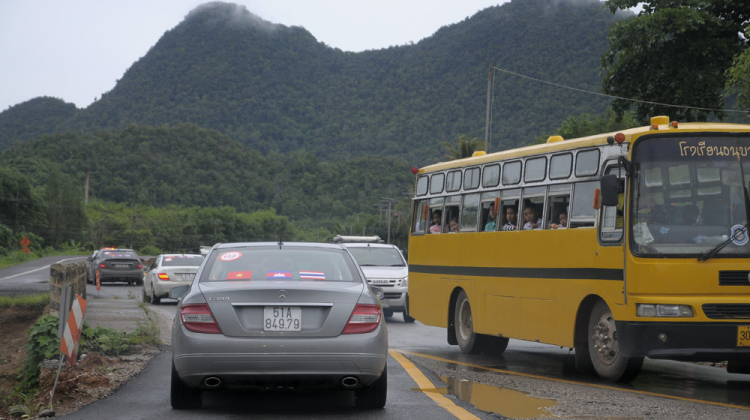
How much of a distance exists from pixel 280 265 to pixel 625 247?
143 inches

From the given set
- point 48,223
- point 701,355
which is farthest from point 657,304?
point 48,223

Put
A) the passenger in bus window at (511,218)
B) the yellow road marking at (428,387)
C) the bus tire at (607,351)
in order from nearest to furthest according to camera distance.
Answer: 1. the yellow road marking at (428,387)
2. the bus tire at (607,351)
3. the passenger in bus window at (511,218)

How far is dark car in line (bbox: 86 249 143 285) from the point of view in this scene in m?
39.2

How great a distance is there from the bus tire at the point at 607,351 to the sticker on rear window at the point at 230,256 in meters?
4.06

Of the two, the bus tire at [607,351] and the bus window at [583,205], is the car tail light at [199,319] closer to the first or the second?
the bus tire at [607,351]

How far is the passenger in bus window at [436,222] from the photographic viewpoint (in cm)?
1498

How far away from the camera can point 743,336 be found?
365 inches

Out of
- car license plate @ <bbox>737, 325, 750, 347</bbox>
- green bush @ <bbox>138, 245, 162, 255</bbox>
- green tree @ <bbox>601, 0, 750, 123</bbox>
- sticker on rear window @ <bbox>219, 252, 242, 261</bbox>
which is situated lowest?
car license plate @ <bbox>737, 325, 750, 347</bbox>

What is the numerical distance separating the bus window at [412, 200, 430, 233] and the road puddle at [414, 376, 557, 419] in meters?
5.70

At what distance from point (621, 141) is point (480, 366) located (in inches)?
136

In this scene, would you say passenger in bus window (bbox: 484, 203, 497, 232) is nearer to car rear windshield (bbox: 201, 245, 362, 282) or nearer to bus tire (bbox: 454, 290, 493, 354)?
bus tire (bbox: 454, 290, 493, 354)

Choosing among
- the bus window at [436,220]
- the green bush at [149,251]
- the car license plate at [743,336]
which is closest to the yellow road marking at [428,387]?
the bus window at [436,220]

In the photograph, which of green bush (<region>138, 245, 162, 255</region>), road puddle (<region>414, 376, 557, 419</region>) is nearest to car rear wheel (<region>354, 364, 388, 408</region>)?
road puddle (<region>414, 376, 557, 419</region>)

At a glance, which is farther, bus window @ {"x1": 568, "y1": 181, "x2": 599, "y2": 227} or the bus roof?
bus window @ {"x1": 568, "y1": 181, "x2": 599, "y2": 227}
